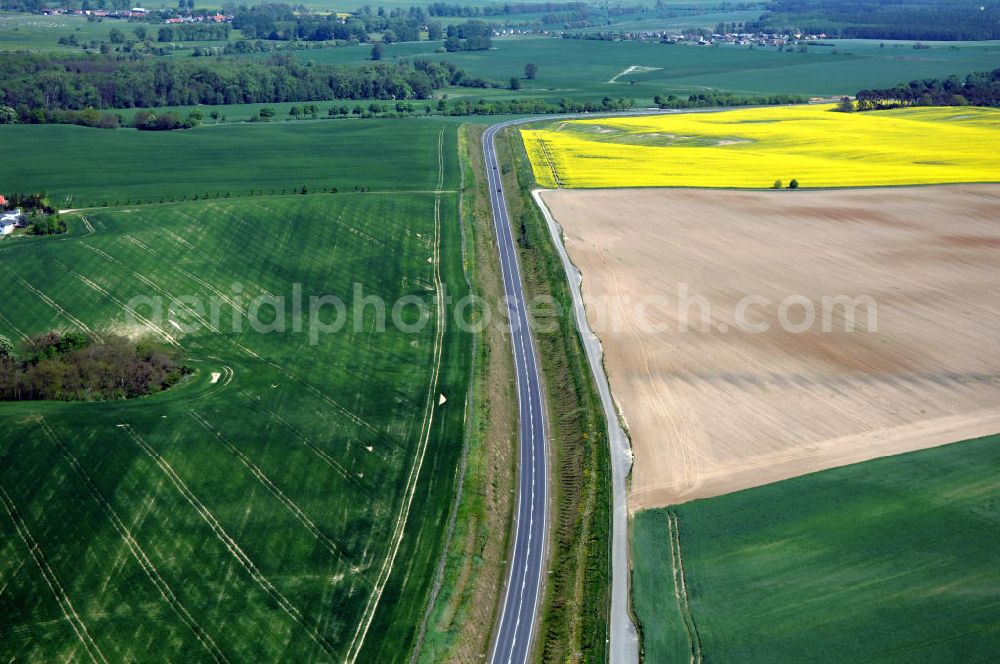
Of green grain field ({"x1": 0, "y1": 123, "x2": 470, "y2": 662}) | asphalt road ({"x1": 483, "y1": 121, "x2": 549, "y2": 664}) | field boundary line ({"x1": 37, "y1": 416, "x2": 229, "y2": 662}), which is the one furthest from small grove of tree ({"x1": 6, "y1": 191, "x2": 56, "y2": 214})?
asphalt road ({"x1": 483, "y1": 121, "x2": 549, "y2": 664})

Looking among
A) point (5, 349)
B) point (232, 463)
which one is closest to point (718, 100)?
point (5, 349)

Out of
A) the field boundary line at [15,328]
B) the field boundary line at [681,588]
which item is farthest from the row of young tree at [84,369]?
the field boundary line at [681,588]

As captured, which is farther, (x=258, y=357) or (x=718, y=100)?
(x=718, y=100)

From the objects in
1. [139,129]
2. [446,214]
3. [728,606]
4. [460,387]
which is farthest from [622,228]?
[139,129]

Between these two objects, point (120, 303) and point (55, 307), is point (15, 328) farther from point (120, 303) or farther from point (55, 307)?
point (120, 303)

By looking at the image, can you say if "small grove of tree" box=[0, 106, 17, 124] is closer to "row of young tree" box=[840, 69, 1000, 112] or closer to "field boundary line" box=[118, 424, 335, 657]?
"field boundary line" box=[118, 424, 335, 657]

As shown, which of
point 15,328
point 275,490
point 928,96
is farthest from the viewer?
point 928,96

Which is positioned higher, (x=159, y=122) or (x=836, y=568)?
(x=159, y=122)

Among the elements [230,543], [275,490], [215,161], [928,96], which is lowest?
[230,543]

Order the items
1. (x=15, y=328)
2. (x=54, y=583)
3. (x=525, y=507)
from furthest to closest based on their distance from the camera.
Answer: (x=15, y=328), (x=525, y=507), (x=54, y=583)
